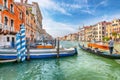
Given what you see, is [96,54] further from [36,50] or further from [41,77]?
[41,77]

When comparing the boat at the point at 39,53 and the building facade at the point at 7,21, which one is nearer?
the boat at the point at 39,53

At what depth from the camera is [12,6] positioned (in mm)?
18922

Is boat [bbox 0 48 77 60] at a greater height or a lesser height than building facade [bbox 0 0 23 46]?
lesser

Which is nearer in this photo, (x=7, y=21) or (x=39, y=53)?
(x=39, y=53)

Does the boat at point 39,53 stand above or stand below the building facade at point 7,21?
below

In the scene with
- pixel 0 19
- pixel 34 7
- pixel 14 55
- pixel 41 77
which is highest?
pixel 34 7

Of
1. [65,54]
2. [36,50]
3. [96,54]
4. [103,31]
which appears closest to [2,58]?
[36,50]

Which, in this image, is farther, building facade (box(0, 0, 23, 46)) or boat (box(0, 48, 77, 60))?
building facade (box(0, 0, 23, 46))

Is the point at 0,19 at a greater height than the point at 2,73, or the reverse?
the point at 0,19

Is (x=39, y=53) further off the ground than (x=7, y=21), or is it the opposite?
(x=7, y=21)

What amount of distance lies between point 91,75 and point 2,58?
7504 millimetres

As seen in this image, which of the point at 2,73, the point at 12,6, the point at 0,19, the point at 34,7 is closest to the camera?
the point at 2,73

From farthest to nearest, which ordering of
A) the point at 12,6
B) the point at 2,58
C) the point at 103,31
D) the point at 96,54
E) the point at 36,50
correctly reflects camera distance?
the point at 103,31, the point at 12,6, the point at 96,54, the point at 36,50, the point at 2,58

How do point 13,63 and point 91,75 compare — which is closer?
point 91,75
